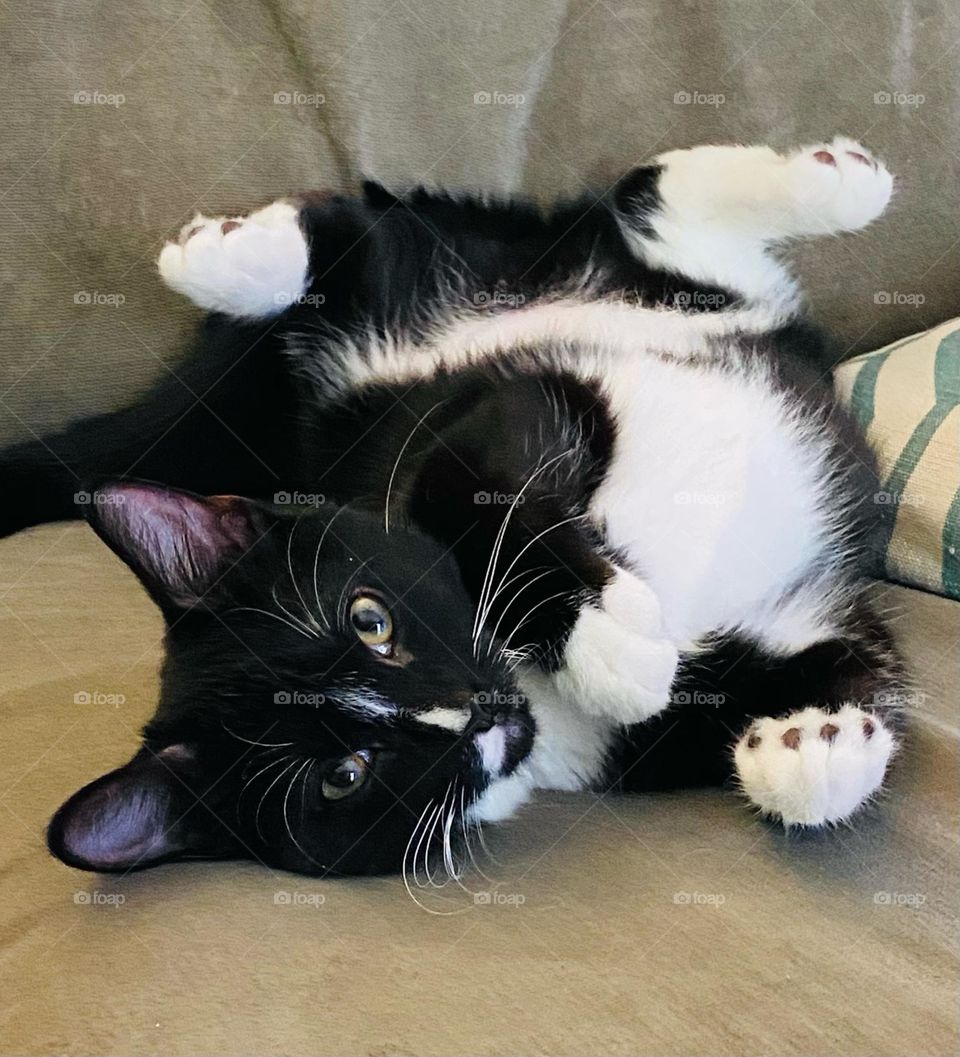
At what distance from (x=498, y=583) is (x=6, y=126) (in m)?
1.03

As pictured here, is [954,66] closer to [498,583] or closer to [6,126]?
[498,583]

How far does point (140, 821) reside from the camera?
100 cm

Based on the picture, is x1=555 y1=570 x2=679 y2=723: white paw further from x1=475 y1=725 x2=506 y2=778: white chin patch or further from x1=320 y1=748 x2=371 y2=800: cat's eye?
x1=320 y1=748 x2=371 y2=800: cat's eye

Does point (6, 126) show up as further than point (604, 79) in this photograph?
No

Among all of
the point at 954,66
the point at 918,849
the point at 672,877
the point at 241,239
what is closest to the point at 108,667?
the point at 241,239

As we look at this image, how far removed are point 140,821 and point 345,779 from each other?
211 millimetres

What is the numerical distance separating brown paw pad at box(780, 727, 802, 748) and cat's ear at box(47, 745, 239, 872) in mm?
600

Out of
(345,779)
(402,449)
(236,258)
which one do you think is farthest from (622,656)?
(236,258)

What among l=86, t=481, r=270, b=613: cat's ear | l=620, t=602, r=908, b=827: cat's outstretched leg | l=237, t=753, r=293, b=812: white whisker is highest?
l=86, t=481, r=270, b=613: cat's ear

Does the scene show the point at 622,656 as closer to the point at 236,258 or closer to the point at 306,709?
the point at 306,709

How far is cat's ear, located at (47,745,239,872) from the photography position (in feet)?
3.10

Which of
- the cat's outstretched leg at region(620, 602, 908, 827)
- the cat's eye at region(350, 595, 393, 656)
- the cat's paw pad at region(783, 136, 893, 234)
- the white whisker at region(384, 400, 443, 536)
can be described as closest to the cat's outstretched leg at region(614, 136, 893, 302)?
the cat's paw pad at region(783, 136, 893, 234)

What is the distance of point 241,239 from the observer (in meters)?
1.45

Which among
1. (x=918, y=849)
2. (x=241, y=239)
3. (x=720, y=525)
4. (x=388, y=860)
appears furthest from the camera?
A: (x=241, y=239)
